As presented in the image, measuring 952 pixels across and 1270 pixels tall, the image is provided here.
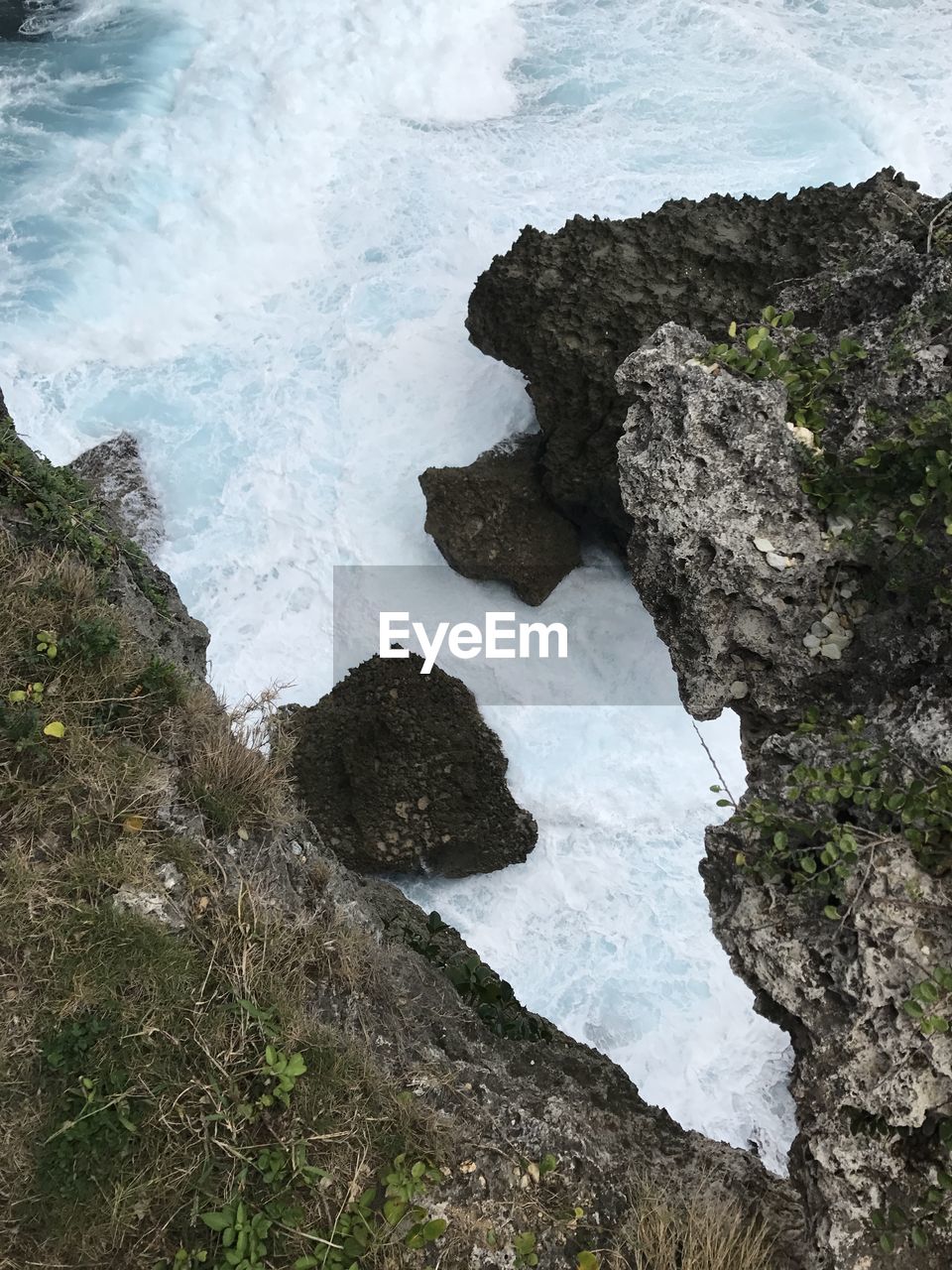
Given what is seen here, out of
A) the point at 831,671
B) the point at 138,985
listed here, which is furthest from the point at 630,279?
the point at 138,985

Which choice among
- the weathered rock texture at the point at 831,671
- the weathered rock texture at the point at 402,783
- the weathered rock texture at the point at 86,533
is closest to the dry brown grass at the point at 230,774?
the weathered rock texture at the point at 86,533

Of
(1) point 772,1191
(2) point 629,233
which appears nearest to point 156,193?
(2) point 629,233

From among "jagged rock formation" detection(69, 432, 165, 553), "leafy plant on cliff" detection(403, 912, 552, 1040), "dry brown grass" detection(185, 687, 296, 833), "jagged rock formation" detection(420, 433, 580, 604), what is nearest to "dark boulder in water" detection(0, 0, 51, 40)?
"jagged rock formation" detection(69, 432, 165, 553)

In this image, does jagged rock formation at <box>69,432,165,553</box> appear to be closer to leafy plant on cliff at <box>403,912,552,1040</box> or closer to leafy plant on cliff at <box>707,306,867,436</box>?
leafy plant on cliff at <box>403,912,552,1040</box>

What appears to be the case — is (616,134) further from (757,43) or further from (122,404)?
(122,404)

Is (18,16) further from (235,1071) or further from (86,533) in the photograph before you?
(235,1071)
